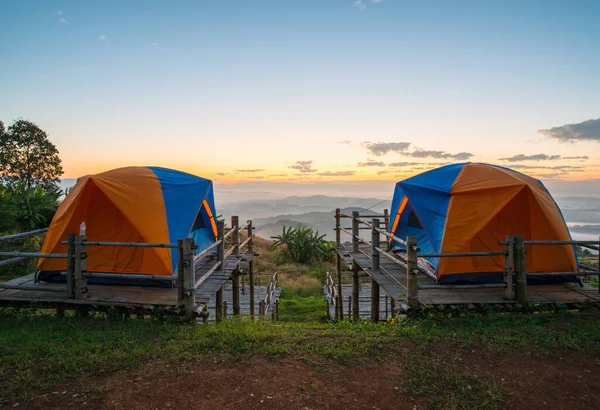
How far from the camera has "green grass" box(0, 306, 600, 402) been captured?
449 cm

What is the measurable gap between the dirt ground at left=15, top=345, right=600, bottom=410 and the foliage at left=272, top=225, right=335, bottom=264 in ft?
61.1

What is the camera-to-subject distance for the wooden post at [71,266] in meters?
6.16

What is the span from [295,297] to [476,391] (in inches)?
576

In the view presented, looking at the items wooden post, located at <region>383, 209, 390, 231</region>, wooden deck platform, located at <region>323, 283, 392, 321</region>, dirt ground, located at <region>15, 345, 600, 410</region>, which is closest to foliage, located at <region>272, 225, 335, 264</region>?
wooden deck platform, located at <region>323, 283, 392, 321</region>

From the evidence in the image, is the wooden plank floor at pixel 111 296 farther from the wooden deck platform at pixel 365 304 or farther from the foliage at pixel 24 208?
the foliage at pixel 24 208

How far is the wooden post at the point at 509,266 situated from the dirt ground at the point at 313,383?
4.67ft

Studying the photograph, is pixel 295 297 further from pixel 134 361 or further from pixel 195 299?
pixel 134 361

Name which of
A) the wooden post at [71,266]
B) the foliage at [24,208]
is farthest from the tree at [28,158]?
the wooden post at [71,266]

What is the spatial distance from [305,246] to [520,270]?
17.8 m

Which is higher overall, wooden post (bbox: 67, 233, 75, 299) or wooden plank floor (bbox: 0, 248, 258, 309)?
wooden post (bbox: 67, 233, 75, 299)

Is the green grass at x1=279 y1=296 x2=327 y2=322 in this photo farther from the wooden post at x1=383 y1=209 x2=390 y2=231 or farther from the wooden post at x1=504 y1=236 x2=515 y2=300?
the wooden post at x1=504 y1=236 x2=515 y2=300

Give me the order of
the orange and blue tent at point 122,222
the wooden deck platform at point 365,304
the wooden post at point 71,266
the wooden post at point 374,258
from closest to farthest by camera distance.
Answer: the wooden post at point 71,266 → the orange and blue tent at point 122,222 → the wooden post at point 374,258 → the wooden deck platform at point 365,304

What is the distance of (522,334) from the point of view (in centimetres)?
540

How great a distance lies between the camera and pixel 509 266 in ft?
20.2
